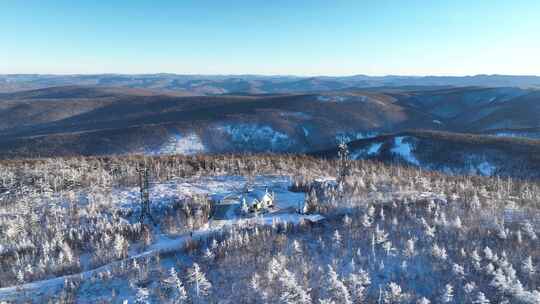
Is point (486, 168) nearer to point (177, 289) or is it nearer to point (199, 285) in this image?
point (199, 285)

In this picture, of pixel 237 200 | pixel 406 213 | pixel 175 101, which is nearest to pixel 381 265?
pixel 406 213

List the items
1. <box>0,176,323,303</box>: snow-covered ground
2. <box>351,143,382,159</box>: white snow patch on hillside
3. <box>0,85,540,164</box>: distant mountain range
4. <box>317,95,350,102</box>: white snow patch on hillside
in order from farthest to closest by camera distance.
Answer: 1. <box>317,95,350,102</box>: white snow patch on hillside
2. <box>0,85,540,164</box>: distant mountain range
3. <box>351,143,382,159</box>: white snow patch on hillside
4. <box>0,176,323,303</box>: snow-covered ground

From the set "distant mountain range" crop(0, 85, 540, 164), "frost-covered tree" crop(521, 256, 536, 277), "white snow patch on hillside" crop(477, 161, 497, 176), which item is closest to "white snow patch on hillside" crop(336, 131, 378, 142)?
"distant mountain range" crop(0, 85, 540, 164)

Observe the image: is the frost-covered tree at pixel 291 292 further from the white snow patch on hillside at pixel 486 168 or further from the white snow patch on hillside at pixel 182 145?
the white snow patch on hillside at pixel 182 145

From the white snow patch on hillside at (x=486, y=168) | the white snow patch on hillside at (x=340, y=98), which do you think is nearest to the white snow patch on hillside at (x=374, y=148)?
the white snow patch on hillside at (x=486, y=168)

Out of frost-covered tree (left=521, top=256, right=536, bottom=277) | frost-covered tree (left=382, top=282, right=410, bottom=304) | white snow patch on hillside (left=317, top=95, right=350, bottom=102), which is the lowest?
frost-covered tree (left=382, top=282, right=410, bottom=304)

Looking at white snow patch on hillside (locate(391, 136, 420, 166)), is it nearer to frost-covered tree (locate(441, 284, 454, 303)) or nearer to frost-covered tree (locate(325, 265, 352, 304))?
frost-covered tree (locate(441, 284, 454, 303))
